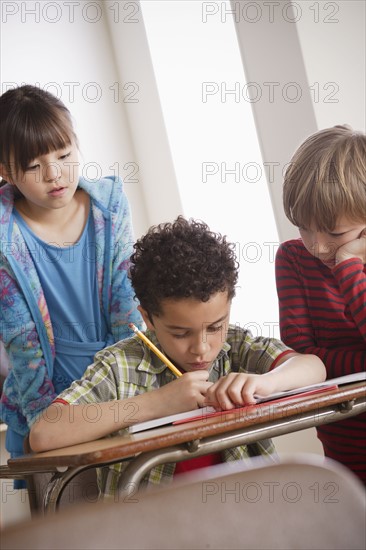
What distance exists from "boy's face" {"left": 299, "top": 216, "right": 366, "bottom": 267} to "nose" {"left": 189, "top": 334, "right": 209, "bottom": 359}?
36 centimetres

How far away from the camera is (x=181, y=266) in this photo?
1562 mm

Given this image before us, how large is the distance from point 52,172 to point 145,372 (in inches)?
20.4

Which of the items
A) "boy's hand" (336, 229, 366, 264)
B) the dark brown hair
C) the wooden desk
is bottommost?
the wooden desk

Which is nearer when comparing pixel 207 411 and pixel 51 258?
pixel 207 411

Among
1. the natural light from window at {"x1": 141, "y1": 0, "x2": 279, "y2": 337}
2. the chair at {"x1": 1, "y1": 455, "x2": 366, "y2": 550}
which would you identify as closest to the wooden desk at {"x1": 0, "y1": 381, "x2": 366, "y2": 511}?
the chair at {"x1": 1, "y1": 455, "x2": 366, "y2": 550}

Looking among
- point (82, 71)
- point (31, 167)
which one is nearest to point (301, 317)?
point (31, 167)

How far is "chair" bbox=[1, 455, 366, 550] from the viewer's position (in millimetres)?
555

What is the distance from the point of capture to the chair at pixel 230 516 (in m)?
0.55

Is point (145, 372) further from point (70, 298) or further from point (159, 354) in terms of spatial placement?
point (70, 298)

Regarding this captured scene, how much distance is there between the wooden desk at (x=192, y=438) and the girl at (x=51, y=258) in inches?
22.0

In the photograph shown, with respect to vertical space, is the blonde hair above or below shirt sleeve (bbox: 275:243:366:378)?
above

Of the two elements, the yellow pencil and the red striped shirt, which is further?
the red striped shirt

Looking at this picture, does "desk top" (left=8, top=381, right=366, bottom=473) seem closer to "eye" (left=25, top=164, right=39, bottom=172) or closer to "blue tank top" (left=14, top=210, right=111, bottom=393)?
"blue tank top" (left=14, top=210, right=111, bottom=393)

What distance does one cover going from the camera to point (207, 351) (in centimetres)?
147
